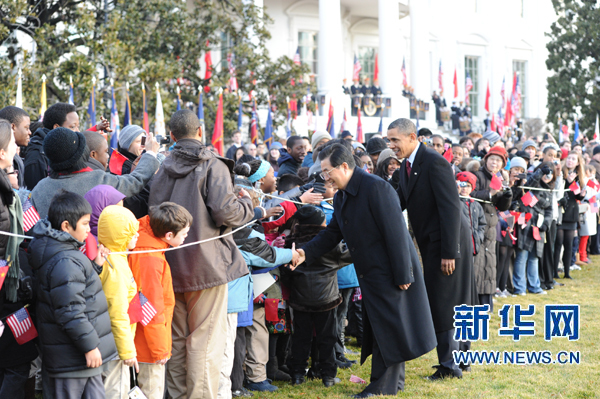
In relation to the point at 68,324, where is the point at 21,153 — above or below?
above

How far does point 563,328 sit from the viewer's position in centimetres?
769

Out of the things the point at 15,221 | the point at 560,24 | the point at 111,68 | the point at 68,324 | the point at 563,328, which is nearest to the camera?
the point at 68,324

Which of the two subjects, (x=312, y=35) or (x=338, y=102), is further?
(x=312, y=35)

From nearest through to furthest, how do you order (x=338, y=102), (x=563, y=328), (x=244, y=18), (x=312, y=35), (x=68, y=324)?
1. (x=68, y=324)
2. (x=563, y=328)
3. (x=244, y=18)
4. (x=338, y=102)
5. (x=312, y=35)

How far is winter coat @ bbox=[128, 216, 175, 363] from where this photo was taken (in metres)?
4.32

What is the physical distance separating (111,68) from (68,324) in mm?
10784

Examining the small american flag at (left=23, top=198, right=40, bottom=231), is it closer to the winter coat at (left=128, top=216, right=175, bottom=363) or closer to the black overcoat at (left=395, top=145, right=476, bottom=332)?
the winter coat at (left=128, top=216, right=175, bottom=363)

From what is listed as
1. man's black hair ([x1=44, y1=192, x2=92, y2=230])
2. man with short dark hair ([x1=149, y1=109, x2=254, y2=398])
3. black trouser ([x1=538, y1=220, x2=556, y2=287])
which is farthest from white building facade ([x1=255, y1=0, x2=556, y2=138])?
man's black hair ([x1=44, y1=192, x2=92, y2=230])

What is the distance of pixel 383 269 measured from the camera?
5.29 m

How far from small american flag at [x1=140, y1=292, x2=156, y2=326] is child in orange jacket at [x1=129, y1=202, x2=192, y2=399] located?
0.08 ft

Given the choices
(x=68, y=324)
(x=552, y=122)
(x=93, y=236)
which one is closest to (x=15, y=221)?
(x=93, y=236)

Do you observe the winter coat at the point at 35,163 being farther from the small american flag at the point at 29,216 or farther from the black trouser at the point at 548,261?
the black trouser at the point at 548,261

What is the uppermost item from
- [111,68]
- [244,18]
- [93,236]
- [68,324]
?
[244,18]

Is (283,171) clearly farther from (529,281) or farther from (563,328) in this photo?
(529,281)
